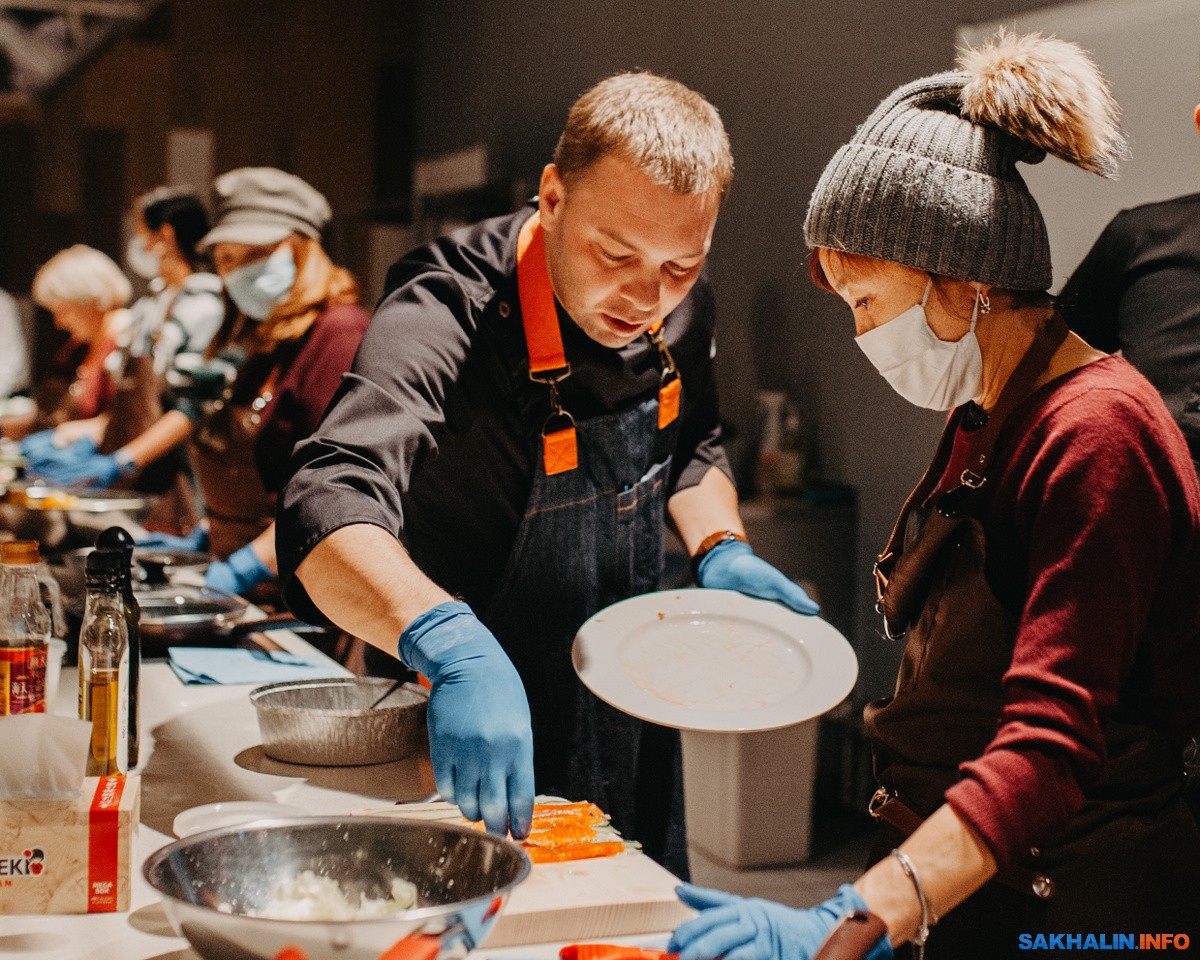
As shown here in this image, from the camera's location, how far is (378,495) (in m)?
1.53

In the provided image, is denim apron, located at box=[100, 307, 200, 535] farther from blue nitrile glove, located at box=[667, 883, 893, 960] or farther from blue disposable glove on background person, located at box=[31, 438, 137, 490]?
blue nitrile glove, located at box=[667, 883, 893, 960]

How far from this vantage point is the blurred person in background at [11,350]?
23.3 ft


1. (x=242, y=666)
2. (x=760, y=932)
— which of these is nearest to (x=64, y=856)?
(x=760, y=932)

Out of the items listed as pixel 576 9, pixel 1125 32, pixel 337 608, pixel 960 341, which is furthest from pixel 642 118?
pixel 576 9

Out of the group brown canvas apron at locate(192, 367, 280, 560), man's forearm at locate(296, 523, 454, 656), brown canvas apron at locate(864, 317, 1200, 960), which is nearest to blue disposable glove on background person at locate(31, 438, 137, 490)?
brown canvas apron at locate(192, 367, 280, 560)

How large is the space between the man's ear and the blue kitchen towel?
773 millimetres

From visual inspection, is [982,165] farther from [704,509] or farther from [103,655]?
[103,655]

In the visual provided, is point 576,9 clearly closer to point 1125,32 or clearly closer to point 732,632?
point 1125,32

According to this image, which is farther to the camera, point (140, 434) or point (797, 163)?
point (140, 434)

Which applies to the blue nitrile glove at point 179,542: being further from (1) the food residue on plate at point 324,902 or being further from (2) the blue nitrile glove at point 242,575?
(1) the food residue on plate at point 324,902

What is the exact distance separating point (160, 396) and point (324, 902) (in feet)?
13.4

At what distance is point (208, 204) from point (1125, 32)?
608 cm

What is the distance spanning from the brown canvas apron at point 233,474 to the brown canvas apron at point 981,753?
6.82 ft

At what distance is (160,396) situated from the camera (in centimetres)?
487
